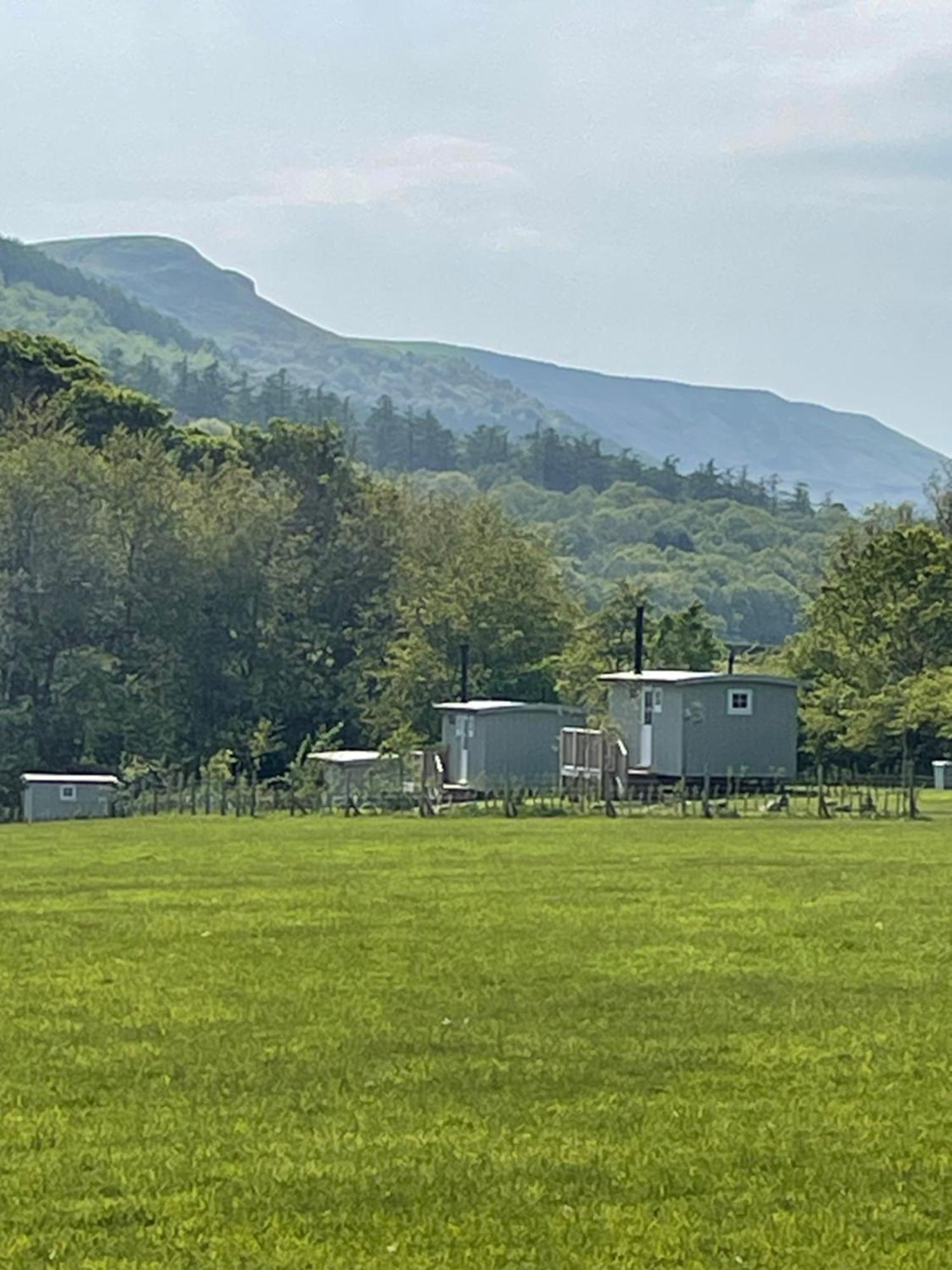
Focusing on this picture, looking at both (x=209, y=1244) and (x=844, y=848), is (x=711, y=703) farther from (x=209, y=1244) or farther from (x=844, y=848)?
(x=209, y=1244)

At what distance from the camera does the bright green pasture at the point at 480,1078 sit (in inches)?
380

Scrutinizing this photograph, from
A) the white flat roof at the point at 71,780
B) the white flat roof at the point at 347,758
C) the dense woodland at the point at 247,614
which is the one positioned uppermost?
the dense woodland at the point at 247,614

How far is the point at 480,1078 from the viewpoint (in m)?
12.9

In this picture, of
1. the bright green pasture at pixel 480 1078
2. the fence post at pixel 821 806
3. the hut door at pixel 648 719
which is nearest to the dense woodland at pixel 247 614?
the hut door at pixel 648 719

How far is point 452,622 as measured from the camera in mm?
72438

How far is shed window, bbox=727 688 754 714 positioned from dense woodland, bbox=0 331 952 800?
5.73m

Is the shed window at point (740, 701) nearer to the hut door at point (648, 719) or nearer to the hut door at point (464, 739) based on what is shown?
the hut door at point (648, 719)

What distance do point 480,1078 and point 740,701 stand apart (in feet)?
138

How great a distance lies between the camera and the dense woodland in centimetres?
6900

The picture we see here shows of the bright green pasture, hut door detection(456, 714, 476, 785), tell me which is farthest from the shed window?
the bright green pasture

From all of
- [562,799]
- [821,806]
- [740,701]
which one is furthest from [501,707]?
[821,806]

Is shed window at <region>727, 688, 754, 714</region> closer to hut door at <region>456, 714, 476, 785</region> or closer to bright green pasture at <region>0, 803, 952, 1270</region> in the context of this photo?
hut door at <region>456, 714, 476, 785</region>

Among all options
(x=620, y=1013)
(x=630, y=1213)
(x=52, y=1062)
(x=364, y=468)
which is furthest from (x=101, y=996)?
(x=364, y=468)

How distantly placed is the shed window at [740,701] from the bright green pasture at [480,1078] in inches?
1165
